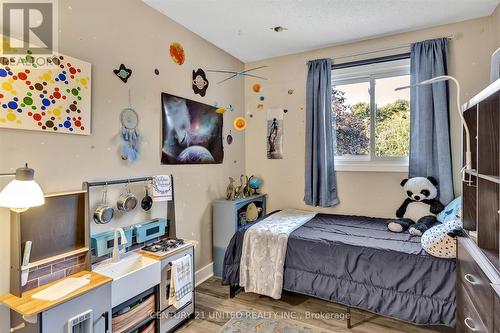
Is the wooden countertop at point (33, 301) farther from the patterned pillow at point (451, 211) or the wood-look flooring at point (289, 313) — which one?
the patterned pillow at point (451, 211)

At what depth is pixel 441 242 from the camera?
1.86 metres

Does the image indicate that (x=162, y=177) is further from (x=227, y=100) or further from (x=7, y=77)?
(x=227, y=100)

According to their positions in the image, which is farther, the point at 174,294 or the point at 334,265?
the point at 334,265

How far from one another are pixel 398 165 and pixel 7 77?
10.4 feet

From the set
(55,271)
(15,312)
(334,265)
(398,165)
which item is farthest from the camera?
(398,165)

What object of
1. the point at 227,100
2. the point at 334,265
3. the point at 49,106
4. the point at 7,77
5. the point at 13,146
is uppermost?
the point at 227,100

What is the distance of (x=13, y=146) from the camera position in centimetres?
149

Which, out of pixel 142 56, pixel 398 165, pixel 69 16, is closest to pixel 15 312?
pixel 69 16

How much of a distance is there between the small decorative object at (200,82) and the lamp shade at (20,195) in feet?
5.83

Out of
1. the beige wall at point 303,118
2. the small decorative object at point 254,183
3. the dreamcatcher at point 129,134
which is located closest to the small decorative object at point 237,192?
the small decorative object at point 254,183

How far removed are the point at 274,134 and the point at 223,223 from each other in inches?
50.9

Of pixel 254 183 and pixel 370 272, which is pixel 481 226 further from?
pixel 254 183

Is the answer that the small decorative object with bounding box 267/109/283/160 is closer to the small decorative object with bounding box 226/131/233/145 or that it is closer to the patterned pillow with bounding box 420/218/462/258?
the small decorative object with bounding box 226/131/233/145

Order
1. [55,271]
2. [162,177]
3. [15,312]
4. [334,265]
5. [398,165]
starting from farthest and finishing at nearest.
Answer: [398,165], [162,177], [334,265], [55,271], [15,312]
